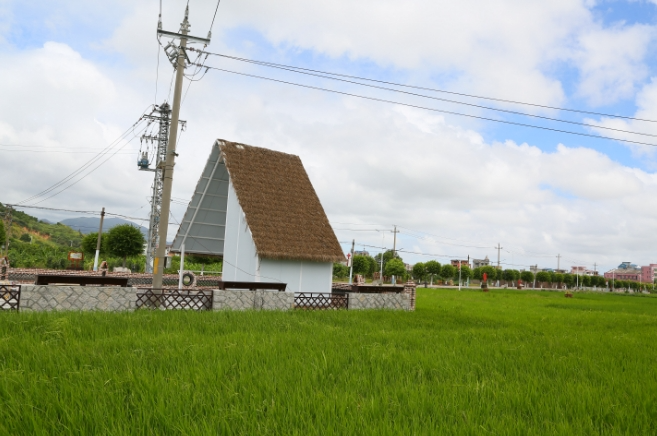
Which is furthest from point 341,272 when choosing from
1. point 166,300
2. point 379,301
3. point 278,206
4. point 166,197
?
point 166,197

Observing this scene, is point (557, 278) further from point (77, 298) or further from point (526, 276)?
point (77, 298)

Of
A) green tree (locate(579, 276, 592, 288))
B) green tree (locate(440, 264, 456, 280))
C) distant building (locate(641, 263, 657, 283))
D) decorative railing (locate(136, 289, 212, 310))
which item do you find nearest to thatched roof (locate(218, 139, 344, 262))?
decorative railing (locate(136, 289, 212, 310))

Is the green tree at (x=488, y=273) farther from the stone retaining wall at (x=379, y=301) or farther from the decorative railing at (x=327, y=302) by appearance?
the decorative railing at (x=327, y=302)

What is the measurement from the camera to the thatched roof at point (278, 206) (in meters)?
15.4

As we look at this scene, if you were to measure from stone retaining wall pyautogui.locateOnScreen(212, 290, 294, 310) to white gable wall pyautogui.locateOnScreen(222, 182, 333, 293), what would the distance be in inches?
73.3

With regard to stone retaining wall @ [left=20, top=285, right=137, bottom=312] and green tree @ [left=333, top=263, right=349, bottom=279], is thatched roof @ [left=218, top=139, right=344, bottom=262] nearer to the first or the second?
stone retaining wall @ [left=20, top=285, right=137, bottom=312]

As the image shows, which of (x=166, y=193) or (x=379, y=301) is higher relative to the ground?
(x=166, y=193)

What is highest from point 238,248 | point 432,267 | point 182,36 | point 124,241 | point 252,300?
point 182,36

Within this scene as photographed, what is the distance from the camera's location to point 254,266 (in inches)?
596

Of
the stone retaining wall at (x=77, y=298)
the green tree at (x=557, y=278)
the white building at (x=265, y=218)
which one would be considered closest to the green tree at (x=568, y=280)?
the green tree at (x=557, y=278)

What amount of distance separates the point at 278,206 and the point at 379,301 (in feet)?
15.1

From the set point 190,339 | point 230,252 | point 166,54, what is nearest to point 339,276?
point 230,252

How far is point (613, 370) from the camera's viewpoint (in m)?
6.32

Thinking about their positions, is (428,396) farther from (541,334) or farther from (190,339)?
(541,334)
